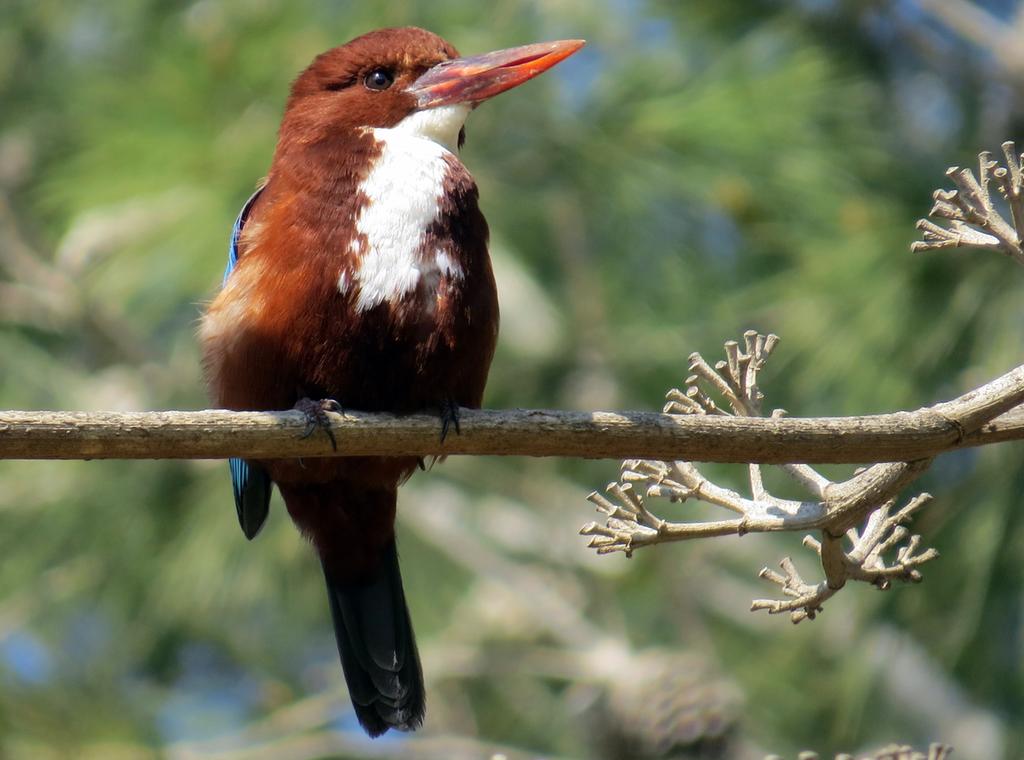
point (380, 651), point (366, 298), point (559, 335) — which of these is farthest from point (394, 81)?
point (559, 335)

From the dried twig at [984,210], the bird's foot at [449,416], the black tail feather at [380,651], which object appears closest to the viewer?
the dried twig at [984,210]

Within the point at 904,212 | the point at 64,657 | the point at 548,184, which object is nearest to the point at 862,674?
the point at 904,212

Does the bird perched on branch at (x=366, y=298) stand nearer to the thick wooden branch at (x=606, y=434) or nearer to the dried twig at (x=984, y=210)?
the thick wooden branch at (x=606, y=434)

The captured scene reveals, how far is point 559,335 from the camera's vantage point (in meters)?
6.50

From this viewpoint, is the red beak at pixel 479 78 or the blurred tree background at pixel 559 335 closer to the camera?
the red beak at pixel 479 78

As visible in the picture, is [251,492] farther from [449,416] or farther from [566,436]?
[566,436]

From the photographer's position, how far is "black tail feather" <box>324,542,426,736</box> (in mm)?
3521

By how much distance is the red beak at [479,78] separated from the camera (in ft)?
11.5

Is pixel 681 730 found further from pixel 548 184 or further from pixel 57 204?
pixel 57 204

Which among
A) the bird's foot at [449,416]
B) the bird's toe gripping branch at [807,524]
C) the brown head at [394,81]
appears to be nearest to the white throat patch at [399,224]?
the brown head at [394,81]

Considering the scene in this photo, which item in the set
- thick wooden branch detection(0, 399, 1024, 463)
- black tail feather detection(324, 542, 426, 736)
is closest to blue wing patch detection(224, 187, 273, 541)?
black tail feather detection(324, 542, 426, 736)

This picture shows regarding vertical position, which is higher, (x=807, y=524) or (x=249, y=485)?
(x=807, y=524)

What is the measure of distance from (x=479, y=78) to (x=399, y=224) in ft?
1.96

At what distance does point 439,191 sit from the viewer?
10.6 ft
